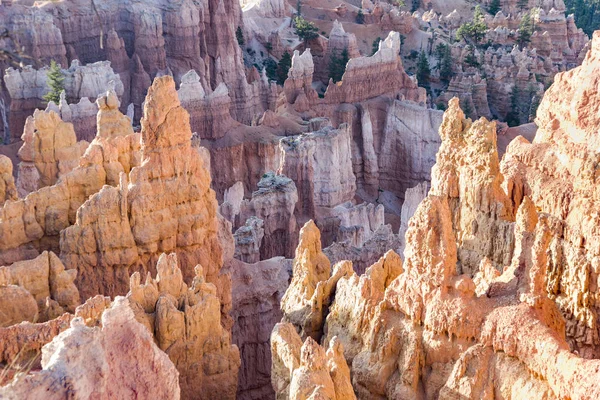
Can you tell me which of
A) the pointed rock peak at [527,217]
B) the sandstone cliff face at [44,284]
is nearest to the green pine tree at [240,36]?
the sandstone cliff face at [44,284]

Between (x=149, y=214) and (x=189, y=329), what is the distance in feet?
11.8

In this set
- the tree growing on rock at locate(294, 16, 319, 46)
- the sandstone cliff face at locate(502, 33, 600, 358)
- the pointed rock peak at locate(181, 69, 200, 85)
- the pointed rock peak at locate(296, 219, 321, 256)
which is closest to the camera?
the sandstone cliff face at locate(502, 33, 600, 358)

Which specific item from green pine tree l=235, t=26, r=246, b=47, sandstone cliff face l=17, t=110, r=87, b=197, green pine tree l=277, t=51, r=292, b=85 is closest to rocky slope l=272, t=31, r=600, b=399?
sandstone cliff face l=17, t=110, r=87, b=197

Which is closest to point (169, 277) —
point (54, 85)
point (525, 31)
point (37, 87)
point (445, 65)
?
point (54, 85)

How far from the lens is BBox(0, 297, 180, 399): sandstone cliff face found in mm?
7680

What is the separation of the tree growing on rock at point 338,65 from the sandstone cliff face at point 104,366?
4263 centimetres

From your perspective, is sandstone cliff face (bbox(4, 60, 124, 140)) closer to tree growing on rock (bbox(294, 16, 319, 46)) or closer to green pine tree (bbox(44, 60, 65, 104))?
green pine tree (bbox(44, 60, 65, 104))

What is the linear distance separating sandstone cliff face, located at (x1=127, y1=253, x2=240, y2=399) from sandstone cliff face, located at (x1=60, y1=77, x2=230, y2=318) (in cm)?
234

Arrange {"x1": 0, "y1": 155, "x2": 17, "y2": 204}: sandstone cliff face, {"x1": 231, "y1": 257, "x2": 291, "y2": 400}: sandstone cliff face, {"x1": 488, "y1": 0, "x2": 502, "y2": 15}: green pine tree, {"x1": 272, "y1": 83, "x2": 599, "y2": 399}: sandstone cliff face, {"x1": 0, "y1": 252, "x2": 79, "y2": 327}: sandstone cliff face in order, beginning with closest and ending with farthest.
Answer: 1. {"x1": 272, "y1": 83, "x2": 599, "y2": 399}: sandstone cliff face
2. {"x1": 0, "y1": 252, "x2": 79, "y2": 327}: sandstone cliff face
3. {"x1": 0, "y1": 155, "x2": 17, "y2": 204}: sandstone cliff face
4. {"x1": 231, "y1": 257, "x2": 291, "y2": 400}: sandstone cliff face
5. {"x1": 488, "y1": 0, "x2": 502, "y2": 15}: green pine tree

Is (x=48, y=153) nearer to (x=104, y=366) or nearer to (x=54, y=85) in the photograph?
(x=104, y=366)

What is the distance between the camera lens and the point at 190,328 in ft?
48.2

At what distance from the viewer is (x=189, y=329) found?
14.7m

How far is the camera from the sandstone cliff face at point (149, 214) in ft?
56.9

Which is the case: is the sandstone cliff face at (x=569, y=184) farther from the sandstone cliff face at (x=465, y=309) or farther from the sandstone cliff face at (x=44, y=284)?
the sandstone cliff face at (x=44, y=284)
